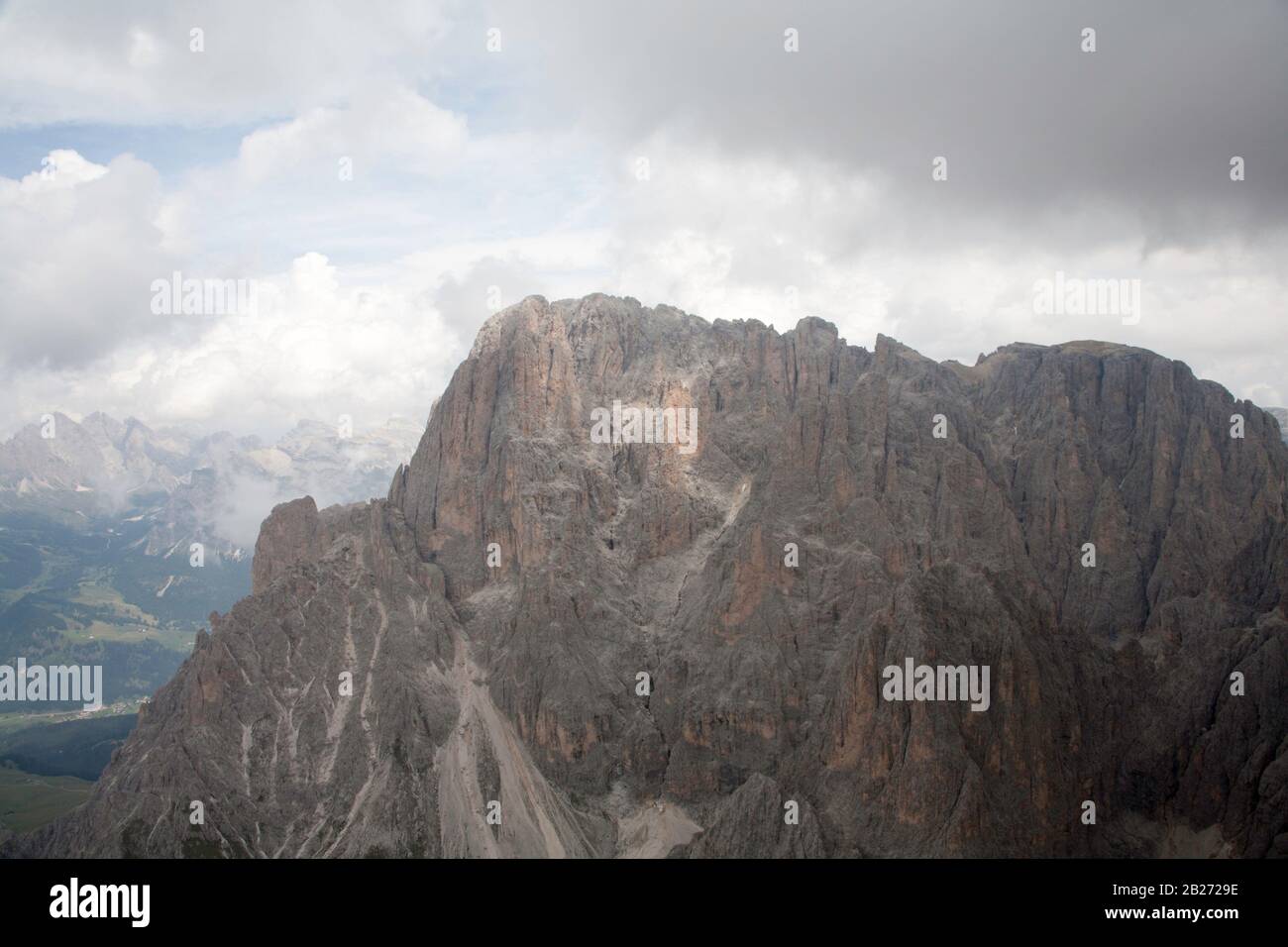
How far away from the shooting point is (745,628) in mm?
137250

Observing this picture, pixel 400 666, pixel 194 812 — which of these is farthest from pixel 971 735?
pixel 194 812

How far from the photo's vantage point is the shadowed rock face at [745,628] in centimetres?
11331

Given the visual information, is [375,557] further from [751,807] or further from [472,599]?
[751,807]

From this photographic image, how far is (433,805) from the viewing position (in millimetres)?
124000

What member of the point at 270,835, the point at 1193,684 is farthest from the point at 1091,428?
the point at 270,835

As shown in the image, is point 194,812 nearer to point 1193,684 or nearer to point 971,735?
point 971,735

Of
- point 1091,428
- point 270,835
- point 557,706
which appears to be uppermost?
point 1091,428

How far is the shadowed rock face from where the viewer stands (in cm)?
11331

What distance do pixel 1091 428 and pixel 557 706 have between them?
119804 millimetres

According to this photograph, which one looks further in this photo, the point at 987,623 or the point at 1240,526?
the point at 1240,526

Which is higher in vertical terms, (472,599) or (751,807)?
(472,599)
